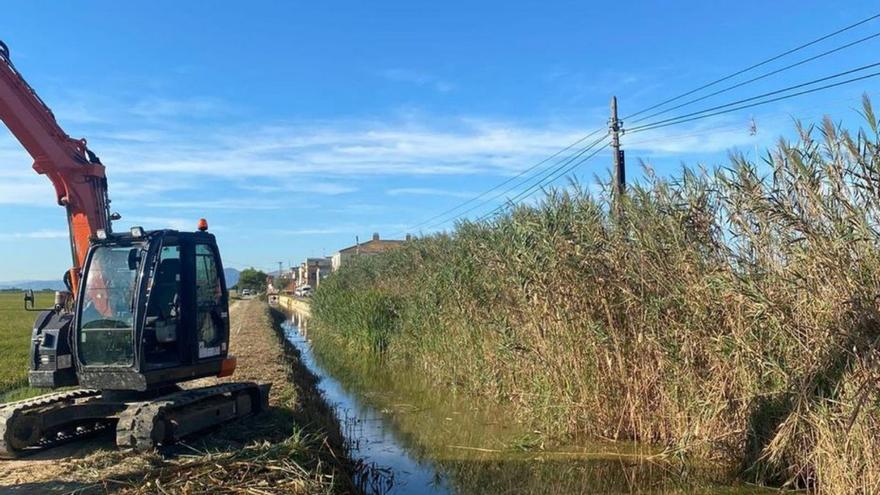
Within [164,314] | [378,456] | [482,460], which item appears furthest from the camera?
[378,456]

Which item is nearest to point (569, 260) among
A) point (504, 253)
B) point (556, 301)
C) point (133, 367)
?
point (556, 301)

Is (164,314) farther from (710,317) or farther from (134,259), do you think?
(710,317)

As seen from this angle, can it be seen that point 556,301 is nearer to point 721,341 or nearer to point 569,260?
point 569,260

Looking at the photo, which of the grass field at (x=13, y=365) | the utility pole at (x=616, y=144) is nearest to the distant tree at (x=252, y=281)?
the grass field at (x=13, y=365)

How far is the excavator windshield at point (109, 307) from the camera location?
641cm

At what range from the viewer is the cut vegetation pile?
18.1 feet

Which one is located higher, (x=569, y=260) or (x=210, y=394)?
(x=569, y=260)

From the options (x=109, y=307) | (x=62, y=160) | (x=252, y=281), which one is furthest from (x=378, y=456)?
(x=252, y=281)

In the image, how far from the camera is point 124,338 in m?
6.40

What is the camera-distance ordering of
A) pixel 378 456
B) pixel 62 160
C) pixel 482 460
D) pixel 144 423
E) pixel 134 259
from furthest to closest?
pixel 378 456 → pixel 482 460 → pixel 62 160 → pixel 134 259 → pixel 144 423

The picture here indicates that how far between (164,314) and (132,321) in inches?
14.2

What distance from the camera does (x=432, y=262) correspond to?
613 inches

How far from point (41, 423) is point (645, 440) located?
21.4 feet

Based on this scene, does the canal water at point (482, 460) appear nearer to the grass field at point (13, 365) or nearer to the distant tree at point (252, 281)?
the grass field at point (13, 365)
